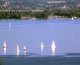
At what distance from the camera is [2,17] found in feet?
364

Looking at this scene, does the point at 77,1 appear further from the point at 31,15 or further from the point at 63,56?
the point at 63,56

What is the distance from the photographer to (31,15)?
120 meters
